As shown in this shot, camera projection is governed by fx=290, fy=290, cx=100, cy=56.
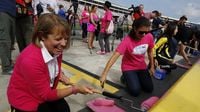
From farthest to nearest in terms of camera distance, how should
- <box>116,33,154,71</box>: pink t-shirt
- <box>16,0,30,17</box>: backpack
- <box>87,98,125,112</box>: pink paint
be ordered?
1. <box>16,0,30,17</box>: backpack
2. <box>116,33,154,71</box>: pink t-shirt
3. <box>87,98,125,112</box>: pink paint

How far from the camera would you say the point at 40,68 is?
7.90ft

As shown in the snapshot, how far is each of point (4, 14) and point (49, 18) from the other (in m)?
2.85

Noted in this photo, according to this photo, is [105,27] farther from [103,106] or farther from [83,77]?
[103,106]

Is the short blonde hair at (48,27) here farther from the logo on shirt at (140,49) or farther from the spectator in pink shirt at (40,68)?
the logo on shirt at (140,49)

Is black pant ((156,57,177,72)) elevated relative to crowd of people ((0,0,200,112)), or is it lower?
→ lower

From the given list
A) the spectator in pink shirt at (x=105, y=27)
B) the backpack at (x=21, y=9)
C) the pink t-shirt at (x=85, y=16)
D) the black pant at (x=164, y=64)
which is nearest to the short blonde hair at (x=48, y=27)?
the backpack at (x=21, y=9)

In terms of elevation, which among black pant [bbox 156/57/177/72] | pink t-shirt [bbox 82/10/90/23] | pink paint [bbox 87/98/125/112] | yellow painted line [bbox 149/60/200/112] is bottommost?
pink paint [bbox 87/98/125/112]

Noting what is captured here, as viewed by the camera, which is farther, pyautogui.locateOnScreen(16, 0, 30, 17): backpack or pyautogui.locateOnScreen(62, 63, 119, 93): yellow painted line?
pyautogui.locateOnScreen(16, 0, 30, 17): backpack

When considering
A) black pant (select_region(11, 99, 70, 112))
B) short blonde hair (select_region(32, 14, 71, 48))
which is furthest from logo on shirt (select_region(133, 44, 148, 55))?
short blonde hair (select_region(32, 14, 71, 48))

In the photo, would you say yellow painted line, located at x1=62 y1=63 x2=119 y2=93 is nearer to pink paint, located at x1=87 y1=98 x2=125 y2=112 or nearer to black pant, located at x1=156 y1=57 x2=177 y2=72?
pink paint, located at x1=87 y1=98 x2=125 y2=112

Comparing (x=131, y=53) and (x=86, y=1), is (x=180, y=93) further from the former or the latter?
(x=86, y=1)

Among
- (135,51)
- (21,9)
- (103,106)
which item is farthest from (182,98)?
(21,9)

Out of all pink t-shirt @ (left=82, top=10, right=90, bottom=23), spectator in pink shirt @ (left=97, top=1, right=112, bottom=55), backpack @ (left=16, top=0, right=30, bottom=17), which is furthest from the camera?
pink t-shirt @ (left=82, top=10, right=90, bottom=23)

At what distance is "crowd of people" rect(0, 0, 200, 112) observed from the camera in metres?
2.40
